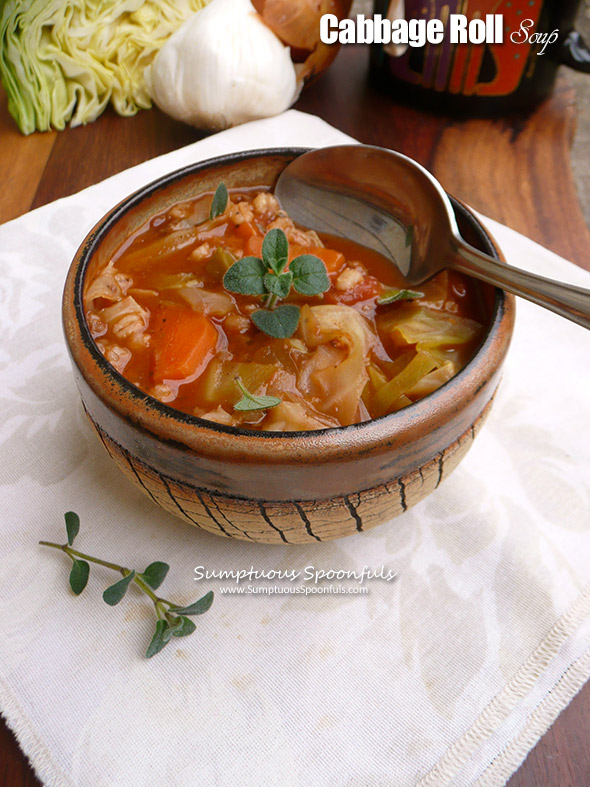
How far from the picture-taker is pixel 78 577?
1261 mm

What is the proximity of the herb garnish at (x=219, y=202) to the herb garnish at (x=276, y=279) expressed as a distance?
0.30m

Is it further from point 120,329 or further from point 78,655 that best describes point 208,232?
point 78,655

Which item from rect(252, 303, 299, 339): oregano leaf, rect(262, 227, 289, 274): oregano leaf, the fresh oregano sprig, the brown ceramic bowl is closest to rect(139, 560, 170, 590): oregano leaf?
the fresh oregano sprig

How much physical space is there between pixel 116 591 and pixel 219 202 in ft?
2.70

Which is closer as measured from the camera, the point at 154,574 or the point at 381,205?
the point at 154,574

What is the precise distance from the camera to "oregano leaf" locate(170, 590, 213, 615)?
1.20 metres

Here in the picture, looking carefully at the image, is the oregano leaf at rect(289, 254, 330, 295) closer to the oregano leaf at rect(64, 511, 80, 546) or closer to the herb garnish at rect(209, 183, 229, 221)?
the herb garnish at rect(209, 183, 229, 221)

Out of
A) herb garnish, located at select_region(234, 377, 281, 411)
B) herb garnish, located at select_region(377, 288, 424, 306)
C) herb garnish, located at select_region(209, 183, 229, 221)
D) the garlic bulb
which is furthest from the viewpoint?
the garlic bulb

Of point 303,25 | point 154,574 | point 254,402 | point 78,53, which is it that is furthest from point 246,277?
point 78,53

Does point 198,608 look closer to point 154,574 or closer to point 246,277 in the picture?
point 154,574

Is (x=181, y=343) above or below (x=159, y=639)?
above

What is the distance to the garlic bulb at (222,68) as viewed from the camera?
2.21 metres

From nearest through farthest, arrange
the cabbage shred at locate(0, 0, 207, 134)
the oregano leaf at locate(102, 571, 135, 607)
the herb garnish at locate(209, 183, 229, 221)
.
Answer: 1. the oregano leaf at locate(102, 571, 135, 607)
2. the herb garnish at locate(209, 183, 229, 221)
3. the cabbage shred at locate(0, 0, 207, 134)

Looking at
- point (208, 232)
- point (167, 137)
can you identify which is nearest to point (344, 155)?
point (208, 232)
